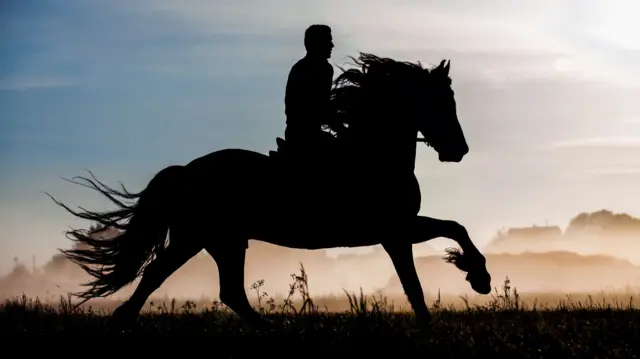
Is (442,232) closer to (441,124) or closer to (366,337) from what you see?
(441,124)

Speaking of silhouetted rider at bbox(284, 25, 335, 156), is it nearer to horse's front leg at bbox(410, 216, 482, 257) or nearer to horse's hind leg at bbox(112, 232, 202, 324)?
horse's front leg at bbox(410, 216, 482, 257)

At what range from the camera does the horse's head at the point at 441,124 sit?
10.5m

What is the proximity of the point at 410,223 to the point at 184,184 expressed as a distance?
2831 millimetres

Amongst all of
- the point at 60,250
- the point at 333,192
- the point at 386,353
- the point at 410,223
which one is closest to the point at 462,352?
the point at 386,353

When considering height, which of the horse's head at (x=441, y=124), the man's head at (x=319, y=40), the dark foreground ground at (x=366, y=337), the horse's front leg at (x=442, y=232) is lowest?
the dark foreground ground at (x=366, y=337)

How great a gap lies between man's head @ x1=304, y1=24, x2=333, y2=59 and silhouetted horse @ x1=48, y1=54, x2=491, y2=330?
0.56 metres

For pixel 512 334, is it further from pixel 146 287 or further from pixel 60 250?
pixel 60 250

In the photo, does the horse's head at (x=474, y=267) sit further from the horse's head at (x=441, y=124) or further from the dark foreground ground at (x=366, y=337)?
the horse's head at (x=441, y=124)

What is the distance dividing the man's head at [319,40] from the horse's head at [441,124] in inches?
48.5

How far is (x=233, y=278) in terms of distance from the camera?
10.8 m

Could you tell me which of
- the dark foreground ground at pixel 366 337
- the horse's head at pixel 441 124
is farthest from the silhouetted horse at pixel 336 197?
the dark foreground ground at pixel 366 337

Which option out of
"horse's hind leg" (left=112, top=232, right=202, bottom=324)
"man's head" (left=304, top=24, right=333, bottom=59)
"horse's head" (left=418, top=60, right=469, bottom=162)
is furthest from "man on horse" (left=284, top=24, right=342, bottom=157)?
"horse's hind leg" (left=112, top=232, right=202, bottom=324)

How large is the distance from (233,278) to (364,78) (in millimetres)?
2877

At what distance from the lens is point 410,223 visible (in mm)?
10422
